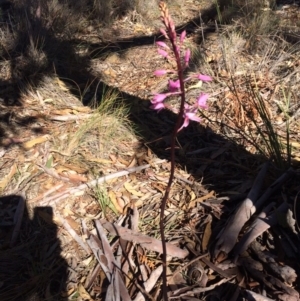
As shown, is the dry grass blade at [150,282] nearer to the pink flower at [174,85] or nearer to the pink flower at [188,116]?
the pink flower at [188,116]

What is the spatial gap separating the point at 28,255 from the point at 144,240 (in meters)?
0.79

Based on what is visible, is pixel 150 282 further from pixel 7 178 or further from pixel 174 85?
pixel 174 85

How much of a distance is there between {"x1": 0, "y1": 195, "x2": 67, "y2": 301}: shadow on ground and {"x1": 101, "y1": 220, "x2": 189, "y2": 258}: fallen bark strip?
15.8 inches

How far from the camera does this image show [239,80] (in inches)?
200

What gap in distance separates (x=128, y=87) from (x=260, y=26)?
1.63m

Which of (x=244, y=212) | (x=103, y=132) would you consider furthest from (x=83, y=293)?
(x=103, y=132)

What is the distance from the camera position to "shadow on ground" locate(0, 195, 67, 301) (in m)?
3.16

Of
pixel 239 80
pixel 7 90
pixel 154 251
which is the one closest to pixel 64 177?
pixel 154 251

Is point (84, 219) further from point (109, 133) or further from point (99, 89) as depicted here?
point (99, 89)

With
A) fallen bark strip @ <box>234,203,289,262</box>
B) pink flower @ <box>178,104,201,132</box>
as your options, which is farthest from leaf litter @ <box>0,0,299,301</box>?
pink flower @ <box>178,104,201,132</box>

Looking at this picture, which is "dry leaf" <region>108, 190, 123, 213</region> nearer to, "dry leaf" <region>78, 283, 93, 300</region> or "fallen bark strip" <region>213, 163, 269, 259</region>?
"dry leaf" <region>78, 283, 93, 300</region>

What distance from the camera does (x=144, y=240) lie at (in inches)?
130

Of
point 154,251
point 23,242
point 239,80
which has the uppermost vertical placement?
point 239,80

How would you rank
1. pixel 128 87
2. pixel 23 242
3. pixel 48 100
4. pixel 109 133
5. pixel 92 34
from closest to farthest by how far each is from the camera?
pixel 23 242, pixel 109 133, pixel 48 100, pixel 128 87, pixel 92 34
